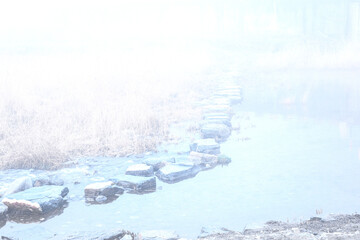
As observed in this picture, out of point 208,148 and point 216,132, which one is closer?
point 208,148

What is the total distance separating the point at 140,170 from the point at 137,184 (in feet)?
1.34

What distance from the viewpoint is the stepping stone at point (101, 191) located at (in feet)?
16.3

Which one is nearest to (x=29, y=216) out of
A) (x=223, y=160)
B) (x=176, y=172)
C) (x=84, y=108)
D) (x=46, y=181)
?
(x=46, y=181)

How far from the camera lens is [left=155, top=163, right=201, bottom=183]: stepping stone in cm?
546

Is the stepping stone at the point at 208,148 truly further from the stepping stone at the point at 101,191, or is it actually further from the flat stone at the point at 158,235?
the flat stone at the point at 158,235

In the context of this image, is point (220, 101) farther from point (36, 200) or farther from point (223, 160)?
point (36, 200)

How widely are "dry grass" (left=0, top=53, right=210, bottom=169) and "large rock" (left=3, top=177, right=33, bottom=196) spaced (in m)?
0.75

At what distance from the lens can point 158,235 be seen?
3844mm

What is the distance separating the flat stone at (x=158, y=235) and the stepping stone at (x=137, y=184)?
121 centimetres

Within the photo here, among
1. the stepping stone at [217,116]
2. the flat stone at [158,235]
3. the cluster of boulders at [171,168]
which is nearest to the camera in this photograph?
the flat stone at [158,235]

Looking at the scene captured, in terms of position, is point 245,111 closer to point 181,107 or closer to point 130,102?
point 181,107

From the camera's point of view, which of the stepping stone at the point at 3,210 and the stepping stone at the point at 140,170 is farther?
the stepping stone at the point at 140,170

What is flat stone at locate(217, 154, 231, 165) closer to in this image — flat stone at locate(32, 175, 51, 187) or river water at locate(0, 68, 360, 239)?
river water at locate(0, 68, 360, 239)

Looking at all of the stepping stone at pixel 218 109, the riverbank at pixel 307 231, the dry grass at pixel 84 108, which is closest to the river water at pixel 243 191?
the riverbank at pixel 307 231
